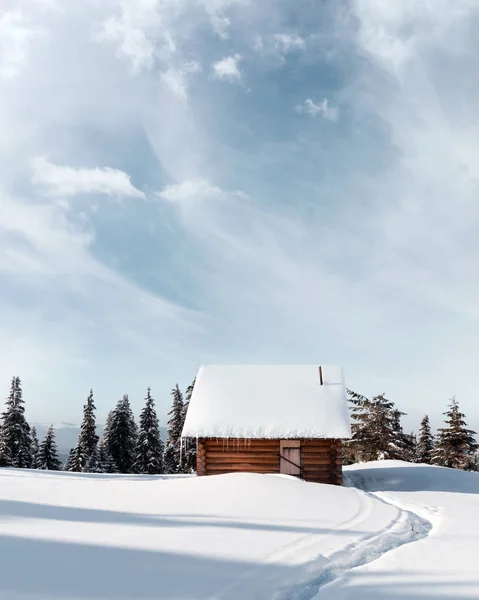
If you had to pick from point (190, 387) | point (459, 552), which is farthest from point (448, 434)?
point (459, 552)

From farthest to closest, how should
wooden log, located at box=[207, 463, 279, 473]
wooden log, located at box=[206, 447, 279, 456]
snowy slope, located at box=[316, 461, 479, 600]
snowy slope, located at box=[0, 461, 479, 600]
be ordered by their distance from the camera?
wooden log, located at box=[206, 447, 279, 456]
wooden log, located at box=[207, 463, 279, 473]
snowy slope, located at box=[316, 461, 479, 600]
snowy slope, located at box=[0, 461, 479, 600]

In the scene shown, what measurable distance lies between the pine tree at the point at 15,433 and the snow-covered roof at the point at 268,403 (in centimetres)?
2550

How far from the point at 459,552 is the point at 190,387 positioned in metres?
35.6

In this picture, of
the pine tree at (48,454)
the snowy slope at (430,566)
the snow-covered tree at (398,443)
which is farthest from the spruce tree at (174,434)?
the snowy slope at (430,566)

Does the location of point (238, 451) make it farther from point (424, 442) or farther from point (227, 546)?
point (424, 442)

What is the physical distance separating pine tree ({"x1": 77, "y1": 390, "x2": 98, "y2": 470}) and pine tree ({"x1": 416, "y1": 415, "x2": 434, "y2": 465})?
31.3 metres

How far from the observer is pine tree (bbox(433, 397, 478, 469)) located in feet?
129

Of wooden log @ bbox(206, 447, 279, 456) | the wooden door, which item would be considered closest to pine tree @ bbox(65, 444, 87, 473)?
wooden log @ bbox(206, 447, 279, 456)

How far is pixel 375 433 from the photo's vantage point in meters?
39.5

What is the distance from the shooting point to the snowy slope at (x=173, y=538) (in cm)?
609

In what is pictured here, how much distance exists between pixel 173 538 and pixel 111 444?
44495 mm

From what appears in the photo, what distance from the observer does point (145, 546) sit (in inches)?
302

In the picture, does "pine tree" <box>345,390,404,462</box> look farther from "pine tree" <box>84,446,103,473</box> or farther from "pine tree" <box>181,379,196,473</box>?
"pine tree" <box>84,446,103,473</box>

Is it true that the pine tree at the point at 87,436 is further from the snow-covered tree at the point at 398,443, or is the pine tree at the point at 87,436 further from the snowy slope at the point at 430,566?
the snowy slope at the point at 430,566
